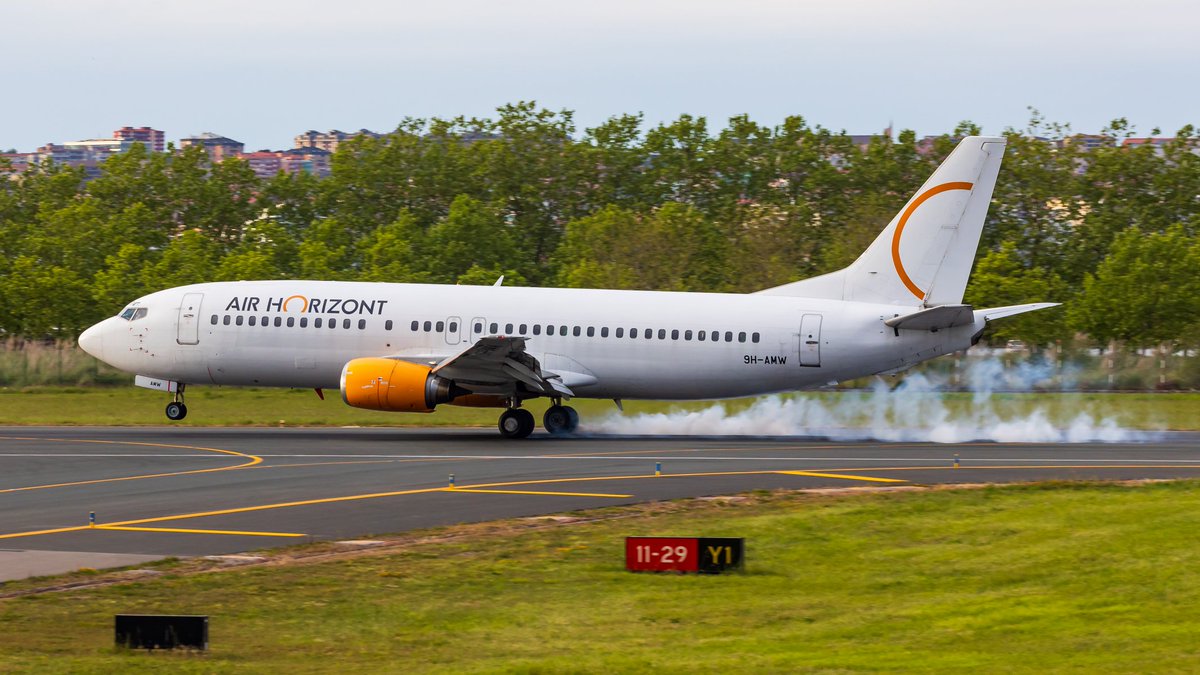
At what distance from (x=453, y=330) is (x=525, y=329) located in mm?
1756

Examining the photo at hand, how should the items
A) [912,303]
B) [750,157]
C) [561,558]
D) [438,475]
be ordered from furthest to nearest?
1. [750,157]
2. [912,303]
3. [438,475]
4. [561,558]

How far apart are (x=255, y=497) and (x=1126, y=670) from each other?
15.5 m

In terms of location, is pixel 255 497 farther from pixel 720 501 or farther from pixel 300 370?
pixel 300 370

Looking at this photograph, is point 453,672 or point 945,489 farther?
point 945,489

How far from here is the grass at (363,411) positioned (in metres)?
41.0

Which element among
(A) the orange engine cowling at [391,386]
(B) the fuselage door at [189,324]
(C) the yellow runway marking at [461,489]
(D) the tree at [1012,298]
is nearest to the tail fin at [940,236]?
(C) the yellow runway marking at [461,489]

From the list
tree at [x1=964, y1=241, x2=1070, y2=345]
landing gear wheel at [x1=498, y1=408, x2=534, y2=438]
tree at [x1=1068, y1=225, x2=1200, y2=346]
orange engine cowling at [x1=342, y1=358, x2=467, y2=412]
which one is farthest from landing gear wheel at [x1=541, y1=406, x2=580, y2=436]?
tree at [x1=1068, y1=225, x2=1200, y2=346]

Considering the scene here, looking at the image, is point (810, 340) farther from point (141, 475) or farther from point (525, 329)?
point (141, 475)

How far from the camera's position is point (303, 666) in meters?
12.4

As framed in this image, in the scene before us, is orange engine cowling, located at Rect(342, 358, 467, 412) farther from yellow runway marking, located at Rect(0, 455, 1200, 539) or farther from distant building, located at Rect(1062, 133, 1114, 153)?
distant building, located at Rect(1062, 133, 1114, 153)

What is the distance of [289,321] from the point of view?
36094 mm

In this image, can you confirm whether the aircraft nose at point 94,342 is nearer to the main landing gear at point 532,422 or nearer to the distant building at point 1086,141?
the main landing gear at point 532,422

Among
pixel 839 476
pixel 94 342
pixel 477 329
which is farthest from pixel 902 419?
pixel 94 342

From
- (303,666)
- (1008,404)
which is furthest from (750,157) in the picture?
(303,666)
